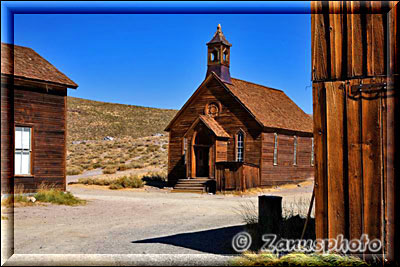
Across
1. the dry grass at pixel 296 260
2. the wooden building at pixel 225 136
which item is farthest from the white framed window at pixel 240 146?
the dry grass at pixel 296 260

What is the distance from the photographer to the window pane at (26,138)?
16.3 meters

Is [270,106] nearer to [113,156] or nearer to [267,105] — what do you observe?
[267,105]

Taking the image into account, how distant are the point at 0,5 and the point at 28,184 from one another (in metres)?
10.8

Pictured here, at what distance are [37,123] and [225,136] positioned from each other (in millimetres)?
10242

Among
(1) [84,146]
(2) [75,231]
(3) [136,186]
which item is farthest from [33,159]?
(1) [84,146]

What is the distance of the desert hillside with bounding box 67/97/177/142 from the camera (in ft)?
277

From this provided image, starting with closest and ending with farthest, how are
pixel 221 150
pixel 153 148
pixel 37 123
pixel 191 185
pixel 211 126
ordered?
pixel 37 123 → pixel 191 185 → pixel 211 126 → pixel 221 150 → pixel 153 148

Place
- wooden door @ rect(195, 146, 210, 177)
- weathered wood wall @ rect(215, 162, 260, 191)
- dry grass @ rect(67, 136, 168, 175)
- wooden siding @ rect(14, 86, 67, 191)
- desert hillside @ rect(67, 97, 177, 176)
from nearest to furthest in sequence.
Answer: wooden siding @ rect(14, 86, 67, 191) → weathered wood wall @ rect(215, 162, 260, 191) → wooden door @ rect(195, 146, 210, 177) → dry grass @ rect(67, 136, 168, 175) → desert hillside @ rect(67, 97, 177, 176)

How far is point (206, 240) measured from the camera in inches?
351

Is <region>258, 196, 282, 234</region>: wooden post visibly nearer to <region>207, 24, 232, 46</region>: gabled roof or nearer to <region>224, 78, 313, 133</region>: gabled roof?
<region>224, 78, 313, 133</region>: gabled roof

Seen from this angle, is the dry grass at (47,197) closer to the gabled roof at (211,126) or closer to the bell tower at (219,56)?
the gabled roof at (211,126)

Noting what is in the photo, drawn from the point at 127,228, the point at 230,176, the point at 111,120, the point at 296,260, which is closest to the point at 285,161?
the point at 230,176

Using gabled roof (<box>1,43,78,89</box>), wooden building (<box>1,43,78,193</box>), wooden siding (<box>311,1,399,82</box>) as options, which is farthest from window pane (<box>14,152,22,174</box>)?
wooden siding (<box>311,1,399,82</box>)

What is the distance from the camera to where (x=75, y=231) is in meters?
10.3
